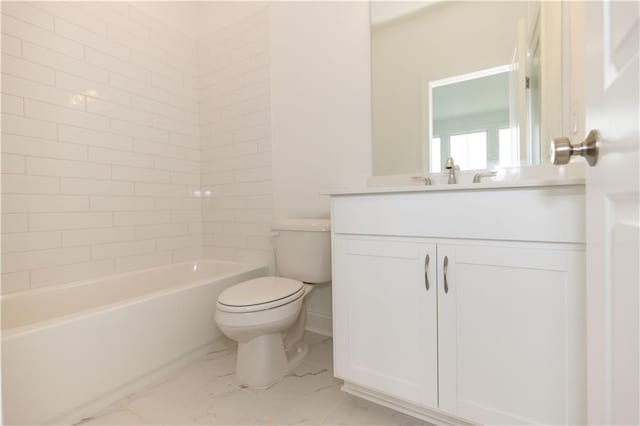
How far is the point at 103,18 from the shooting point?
6.20ft

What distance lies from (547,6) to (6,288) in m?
2.81

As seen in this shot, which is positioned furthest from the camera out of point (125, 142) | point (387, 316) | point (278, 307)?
point (125, 142)

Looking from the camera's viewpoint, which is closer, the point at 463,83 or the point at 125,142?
the point at 463,83

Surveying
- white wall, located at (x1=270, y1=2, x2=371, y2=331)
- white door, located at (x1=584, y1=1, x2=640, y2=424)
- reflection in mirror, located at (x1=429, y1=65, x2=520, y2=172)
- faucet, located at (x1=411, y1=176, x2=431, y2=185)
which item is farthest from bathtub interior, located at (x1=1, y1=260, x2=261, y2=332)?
white door, located at (x1=584, y1=1, x2=640, y2=424)

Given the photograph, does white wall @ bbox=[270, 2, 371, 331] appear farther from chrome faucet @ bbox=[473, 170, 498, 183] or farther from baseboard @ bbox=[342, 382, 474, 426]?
baseboard @ bbox=[342, 382, 474, 426]

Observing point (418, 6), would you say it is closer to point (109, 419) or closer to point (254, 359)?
point (254, 359)

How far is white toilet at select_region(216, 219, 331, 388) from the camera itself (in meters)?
1.36

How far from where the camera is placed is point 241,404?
52.6 inches

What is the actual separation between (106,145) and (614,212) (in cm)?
232

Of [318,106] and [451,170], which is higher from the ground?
[318,106]

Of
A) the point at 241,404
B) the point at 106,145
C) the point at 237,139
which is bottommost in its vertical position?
the point at 241,404

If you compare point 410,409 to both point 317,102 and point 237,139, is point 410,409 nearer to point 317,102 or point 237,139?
point 317,102

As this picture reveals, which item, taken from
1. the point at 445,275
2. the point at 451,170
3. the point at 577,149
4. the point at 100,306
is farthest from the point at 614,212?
the point at 100,306

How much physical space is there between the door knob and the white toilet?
117 cm
